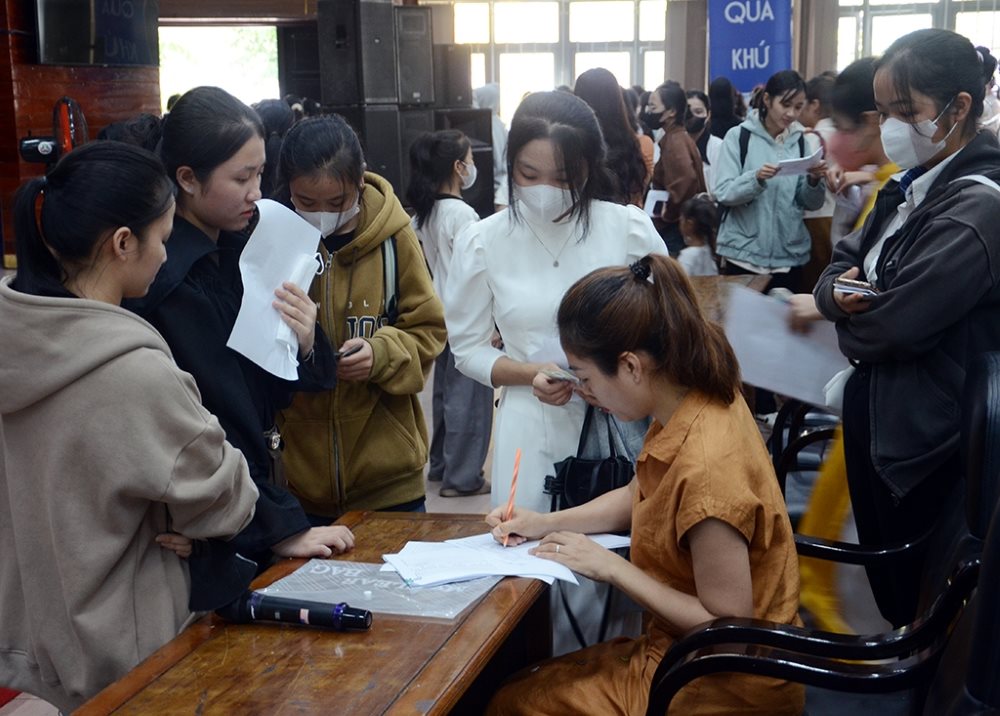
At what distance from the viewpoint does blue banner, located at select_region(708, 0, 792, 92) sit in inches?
219

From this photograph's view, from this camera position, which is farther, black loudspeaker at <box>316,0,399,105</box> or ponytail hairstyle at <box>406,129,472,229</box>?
black loudspeaker at <box>316,0,399,105</box>

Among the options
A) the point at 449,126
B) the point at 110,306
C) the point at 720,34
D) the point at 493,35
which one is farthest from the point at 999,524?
the point at 493,35

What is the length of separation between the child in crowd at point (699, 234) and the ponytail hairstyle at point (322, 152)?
3.27m

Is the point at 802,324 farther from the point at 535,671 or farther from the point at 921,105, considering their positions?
the point at 535,671

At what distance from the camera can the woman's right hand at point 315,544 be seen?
1.92 meters

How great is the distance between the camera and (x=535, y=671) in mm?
1938

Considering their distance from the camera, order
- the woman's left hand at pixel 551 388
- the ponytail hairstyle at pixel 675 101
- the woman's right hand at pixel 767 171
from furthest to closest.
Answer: the ponytail hairstyle at pixel 675 101
the woman's right hand at pixel 767 171
the woman's left hand at pixel 551 388

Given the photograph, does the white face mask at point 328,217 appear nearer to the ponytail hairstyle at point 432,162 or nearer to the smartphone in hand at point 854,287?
the smartphone in hand at point 854,287

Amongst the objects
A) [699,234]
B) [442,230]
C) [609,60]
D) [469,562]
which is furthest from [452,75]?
[469,562]

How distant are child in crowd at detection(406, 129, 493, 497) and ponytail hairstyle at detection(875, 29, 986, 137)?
7.59 feet

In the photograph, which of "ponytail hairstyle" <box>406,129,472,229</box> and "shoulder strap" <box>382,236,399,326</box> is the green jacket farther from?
"ponytail hairstyle" <box>406,129,472,229</box>

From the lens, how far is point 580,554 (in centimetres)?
186

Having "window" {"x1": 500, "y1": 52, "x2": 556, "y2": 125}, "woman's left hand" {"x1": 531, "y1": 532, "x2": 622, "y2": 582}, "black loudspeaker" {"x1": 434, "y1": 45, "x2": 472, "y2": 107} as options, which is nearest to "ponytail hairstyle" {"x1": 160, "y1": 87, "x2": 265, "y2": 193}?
"woman's left hand" {"x1": 531, "y1": 532, "x2": 622, "y2": 582}

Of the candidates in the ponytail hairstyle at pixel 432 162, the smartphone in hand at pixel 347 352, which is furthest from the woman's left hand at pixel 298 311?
the ponytail hairstyle at pixel 432 162
